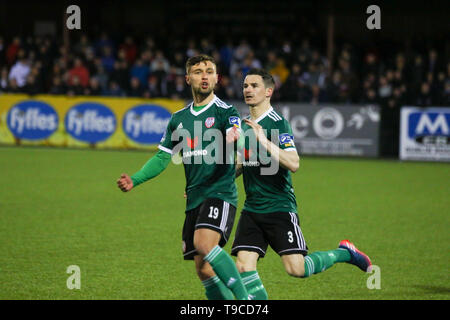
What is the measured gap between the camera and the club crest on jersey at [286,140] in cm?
567

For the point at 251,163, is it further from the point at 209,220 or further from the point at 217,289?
the point at 217,289

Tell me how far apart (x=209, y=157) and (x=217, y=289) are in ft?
3.21

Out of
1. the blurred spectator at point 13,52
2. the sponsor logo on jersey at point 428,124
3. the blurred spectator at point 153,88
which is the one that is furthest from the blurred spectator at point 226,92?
the blurred spectator at point 13,52

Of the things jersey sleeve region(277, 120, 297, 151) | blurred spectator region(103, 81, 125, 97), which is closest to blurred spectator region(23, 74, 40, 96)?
blurred spectator region(103, 81, 125, 97)

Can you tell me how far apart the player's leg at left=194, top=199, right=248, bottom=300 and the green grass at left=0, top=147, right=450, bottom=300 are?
3.77 ft

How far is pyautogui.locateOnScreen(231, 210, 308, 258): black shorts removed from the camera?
5.84 metres

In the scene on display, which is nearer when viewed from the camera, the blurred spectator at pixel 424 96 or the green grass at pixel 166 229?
the green grass at pixel 166 229

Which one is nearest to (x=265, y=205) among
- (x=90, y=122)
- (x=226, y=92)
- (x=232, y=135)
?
(x=232, y=135)

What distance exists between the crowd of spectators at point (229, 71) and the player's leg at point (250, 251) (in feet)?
39.4

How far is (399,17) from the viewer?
24500 mm

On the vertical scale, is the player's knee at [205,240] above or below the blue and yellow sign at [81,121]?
below

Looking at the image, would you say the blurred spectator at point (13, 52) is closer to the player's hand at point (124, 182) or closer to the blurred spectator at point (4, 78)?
the blurred spectator at point (4, 78)

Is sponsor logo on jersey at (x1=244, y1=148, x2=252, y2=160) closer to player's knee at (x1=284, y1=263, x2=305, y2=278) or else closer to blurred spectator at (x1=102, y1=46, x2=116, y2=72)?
player's knee at (x1=284, y1=263, x2=305, y2=278)

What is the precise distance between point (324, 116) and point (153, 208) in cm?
742
